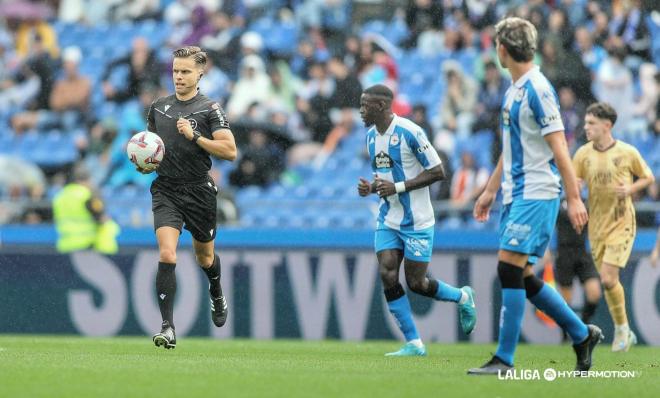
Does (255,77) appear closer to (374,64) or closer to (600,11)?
(374,64)

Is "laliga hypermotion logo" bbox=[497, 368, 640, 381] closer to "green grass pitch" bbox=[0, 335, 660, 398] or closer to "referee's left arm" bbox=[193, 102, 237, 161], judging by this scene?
"green grass pitch" bbox=[0, 335, 660, 398]

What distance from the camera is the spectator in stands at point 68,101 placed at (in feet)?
69.8

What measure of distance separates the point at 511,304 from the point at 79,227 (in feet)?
29.7

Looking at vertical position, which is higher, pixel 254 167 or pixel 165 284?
pixel 254 167

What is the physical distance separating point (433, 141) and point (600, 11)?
3597 millimetres

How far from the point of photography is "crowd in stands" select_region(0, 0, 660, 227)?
57.5 ft

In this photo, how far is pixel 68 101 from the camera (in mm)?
21375

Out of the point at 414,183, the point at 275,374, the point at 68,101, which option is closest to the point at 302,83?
the point at 68,101

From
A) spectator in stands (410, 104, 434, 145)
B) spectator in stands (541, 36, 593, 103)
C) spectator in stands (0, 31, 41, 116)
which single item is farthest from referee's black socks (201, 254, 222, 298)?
spectator in stands (0, 31, 41, 116)

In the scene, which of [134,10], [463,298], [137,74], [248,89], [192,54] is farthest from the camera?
[134,10]

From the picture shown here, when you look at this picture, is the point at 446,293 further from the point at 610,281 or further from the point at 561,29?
the point at 561,29

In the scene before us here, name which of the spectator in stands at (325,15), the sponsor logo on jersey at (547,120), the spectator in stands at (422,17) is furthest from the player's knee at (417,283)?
the spectator in stands at (325,15)

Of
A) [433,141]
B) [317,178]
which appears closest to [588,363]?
[433,141]

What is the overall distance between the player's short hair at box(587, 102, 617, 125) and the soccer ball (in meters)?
4.52
